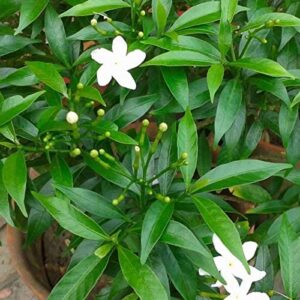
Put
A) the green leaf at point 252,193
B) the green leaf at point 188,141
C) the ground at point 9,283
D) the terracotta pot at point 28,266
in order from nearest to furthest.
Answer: the green leaf at point 188,141
the green leaf at point 252,193
the terracotta pot at point 28,266
the ground at point 9,283

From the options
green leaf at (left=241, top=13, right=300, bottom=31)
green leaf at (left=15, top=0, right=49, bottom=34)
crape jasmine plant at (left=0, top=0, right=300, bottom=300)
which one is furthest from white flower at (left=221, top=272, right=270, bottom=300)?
green leaf at (left=15, top=0, right=49, bottom=34)

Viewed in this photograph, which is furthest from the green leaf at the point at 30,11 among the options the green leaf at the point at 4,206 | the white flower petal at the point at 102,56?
the green leaf at the point at 4,206

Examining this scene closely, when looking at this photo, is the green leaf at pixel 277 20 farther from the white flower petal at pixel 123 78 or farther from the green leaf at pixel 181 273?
the green leaf at pixel 181 273

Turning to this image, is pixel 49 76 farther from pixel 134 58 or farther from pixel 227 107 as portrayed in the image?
pixel 227 107

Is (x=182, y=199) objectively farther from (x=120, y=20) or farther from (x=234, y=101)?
(x=120, y=20)

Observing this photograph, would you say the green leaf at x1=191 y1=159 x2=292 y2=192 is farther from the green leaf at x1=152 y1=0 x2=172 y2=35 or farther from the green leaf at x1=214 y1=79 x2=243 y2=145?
the green leaf at x1=152 y1=0 x2=172 y2=35

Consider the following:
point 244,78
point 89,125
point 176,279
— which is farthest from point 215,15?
point 176,279

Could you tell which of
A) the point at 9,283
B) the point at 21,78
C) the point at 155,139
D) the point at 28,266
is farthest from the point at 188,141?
the point at 9,283
